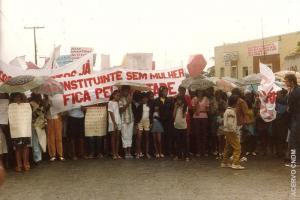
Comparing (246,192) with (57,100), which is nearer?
(246,192)

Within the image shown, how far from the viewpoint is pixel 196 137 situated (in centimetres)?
1220

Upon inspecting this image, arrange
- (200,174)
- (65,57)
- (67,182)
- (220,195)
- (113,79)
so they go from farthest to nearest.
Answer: (65,57) < (113,79) < (200,174) < (67,182) < (220,195)

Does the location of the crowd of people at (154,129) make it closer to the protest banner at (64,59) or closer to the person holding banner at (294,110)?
the person holding banner at (294,110)

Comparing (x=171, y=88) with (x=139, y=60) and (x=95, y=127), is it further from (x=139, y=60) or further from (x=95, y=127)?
(x=95, y=127)

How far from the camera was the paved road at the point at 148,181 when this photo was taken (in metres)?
7.89

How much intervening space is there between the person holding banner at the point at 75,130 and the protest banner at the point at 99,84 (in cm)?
19

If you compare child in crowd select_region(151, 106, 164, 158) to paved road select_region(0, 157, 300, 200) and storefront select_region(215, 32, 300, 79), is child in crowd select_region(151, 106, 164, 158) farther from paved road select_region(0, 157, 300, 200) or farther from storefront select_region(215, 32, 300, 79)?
storefront select_region(215, 32, 300, 79)

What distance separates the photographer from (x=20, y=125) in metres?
10.5

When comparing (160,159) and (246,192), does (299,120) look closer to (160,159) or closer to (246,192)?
(246,192)

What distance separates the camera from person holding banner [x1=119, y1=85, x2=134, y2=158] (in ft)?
39.4

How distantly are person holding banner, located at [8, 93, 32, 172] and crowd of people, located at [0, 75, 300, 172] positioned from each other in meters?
0.51

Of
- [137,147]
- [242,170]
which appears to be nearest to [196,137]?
[137,147]

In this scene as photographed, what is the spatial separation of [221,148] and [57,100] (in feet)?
13.4

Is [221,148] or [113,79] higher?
[113,79]
